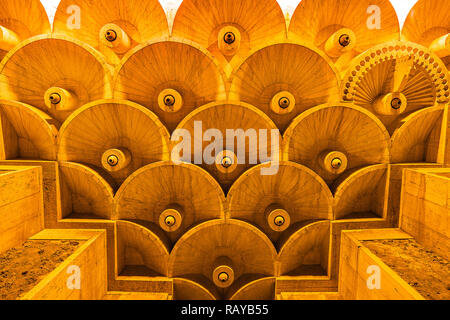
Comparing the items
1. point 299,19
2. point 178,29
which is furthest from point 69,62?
point 299,19

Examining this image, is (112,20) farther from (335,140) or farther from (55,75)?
(335,140)

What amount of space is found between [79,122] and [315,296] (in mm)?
4851

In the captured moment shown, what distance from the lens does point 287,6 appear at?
430cm

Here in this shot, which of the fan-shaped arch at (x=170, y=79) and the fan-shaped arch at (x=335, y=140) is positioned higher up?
the fan-shaped arch at (x=170, y=79)

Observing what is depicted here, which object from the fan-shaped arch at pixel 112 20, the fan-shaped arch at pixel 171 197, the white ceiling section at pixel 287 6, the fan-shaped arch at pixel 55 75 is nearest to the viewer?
the fan-shaped arch at pixel 55 75

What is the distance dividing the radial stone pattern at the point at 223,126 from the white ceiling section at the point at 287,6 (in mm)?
157

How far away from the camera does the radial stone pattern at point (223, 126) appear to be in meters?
3.81

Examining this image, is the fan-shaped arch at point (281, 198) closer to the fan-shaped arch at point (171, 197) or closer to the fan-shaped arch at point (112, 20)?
the fan-shaped arch at point (171, 197)

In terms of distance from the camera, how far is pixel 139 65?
3.83 metres

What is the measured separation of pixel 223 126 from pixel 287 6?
2537mm

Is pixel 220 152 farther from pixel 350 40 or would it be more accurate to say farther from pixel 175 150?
pixel 350 40

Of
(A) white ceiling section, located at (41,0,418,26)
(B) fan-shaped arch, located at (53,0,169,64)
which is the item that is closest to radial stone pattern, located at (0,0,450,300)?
(B) fan-shaped arch, located at (53,0,169,64)

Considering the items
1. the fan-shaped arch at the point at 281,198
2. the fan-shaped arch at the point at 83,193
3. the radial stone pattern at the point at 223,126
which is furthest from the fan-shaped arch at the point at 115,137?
the fan-shaped arch at the point at 281,198

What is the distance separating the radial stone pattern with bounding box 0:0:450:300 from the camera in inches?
150
